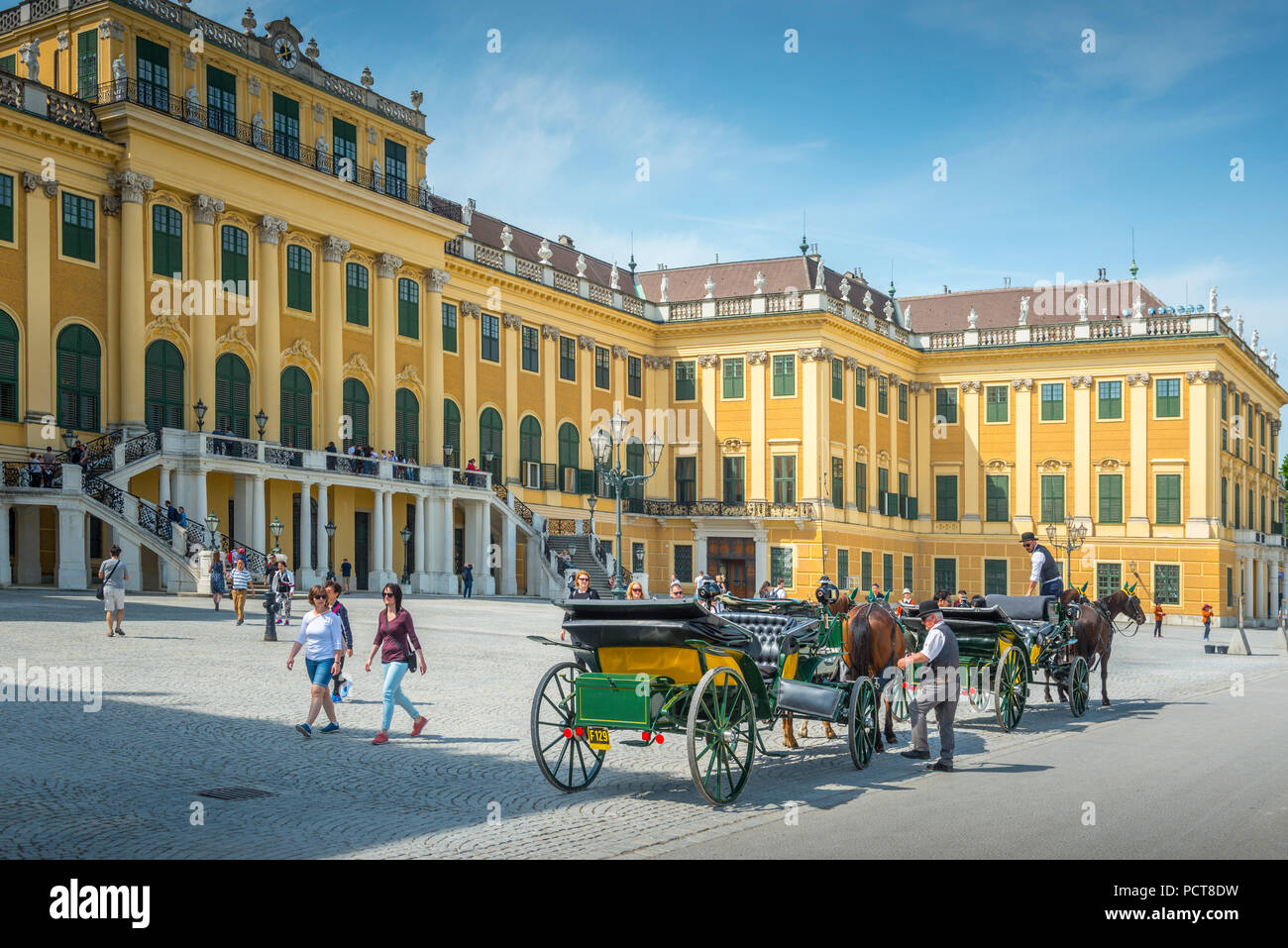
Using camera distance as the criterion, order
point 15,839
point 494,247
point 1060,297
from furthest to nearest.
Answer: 1. point 1060,297
2. point 494,247
3. point 15,839

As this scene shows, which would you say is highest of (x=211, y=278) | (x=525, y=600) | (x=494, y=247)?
(x=494, y=247)

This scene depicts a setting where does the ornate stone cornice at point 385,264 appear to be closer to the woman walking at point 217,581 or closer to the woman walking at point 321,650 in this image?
the woman walking at point 217,581

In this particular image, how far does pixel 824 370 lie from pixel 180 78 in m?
30.1

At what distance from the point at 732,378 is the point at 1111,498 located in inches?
742

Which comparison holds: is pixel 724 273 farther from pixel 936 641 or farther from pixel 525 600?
pixel 936 641

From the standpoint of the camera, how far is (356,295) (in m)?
45.4

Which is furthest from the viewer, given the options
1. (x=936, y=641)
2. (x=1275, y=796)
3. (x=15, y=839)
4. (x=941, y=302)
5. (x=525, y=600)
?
(x=941, y=302)

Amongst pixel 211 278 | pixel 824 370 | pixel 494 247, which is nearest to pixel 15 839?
pixel 211 278

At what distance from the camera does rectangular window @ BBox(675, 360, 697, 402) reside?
61.6m

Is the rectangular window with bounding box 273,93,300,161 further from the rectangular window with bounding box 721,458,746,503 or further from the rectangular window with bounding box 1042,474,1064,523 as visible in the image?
the rectangular window with bounding box 1042,474,1064,523

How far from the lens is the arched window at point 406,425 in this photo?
4691 centimetres

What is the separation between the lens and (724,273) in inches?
2675
